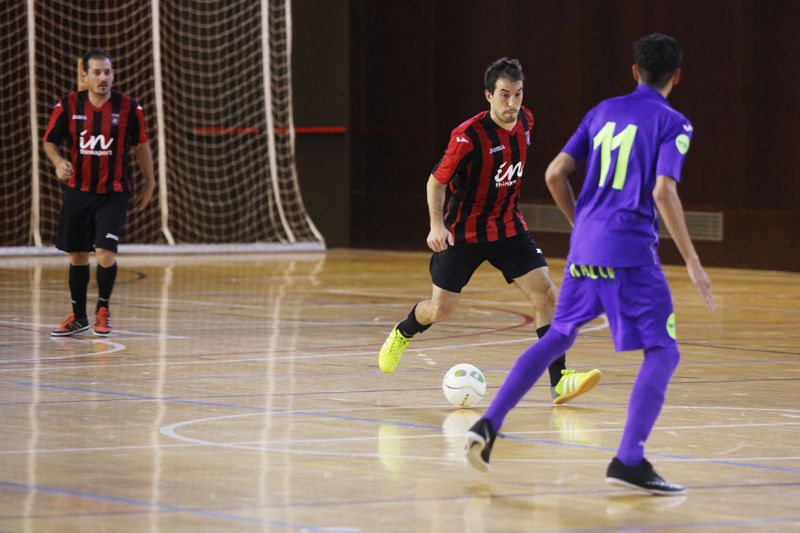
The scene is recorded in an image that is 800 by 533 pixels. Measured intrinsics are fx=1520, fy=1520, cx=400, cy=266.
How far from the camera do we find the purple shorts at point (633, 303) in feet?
16.5

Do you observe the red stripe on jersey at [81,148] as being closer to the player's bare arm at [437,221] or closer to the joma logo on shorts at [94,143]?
the joma logo on shorts at [94,143]

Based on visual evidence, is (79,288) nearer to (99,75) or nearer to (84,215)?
(84,215)

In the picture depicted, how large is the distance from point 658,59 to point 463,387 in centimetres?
227

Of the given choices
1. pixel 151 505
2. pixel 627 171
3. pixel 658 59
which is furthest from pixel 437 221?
pixel 151 505

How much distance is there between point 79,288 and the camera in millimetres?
10195

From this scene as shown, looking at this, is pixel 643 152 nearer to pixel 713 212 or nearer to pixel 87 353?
pixel 87 353

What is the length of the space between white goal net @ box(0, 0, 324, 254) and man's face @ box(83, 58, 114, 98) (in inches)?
355

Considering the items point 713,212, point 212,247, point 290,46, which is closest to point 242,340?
point 713,212

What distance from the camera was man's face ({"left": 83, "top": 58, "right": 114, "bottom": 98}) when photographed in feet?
32.6

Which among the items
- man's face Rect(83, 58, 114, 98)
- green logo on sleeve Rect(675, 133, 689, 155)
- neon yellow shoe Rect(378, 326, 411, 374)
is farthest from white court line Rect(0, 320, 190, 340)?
green logo on sleeve Rect(675, 133, 689, 155)

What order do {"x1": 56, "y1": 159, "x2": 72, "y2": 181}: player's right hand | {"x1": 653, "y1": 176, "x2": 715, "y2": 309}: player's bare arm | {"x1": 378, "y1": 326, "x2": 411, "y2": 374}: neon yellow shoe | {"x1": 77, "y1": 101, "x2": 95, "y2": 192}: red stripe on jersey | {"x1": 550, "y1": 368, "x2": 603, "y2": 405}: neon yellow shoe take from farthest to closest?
{"x1": 77, "y1": 101, "x2": 95, "y2": 192}: red stripe on jersey
{"x1": 56, "y1": 159, "x2": 72, "y2": 181}: player's right hand
{"x1": 378, "y1": 326, "x2": 411, "y2": 374}: neon yellow shoe
{"x1": 550, "y1": 368, "x2": 603, "y2": 405}: neon yellow shoe
{"x1": 653, "y1": 176, "x2": 715, "y2": 309}: player's bare arm

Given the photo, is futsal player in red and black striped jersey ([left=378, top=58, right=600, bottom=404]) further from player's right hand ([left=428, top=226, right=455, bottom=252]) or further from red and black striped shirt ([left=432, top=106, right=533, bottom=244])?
player's right hand ([left=428, top=226, right=455, bottom=252])

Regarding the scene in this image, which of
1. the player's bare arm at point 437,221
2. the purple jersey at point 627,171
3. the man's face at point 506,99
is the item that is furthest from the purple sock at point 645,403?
the man's face at point 506,99

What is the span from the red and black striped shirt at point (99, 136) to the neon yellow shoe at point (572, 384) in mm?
4161
